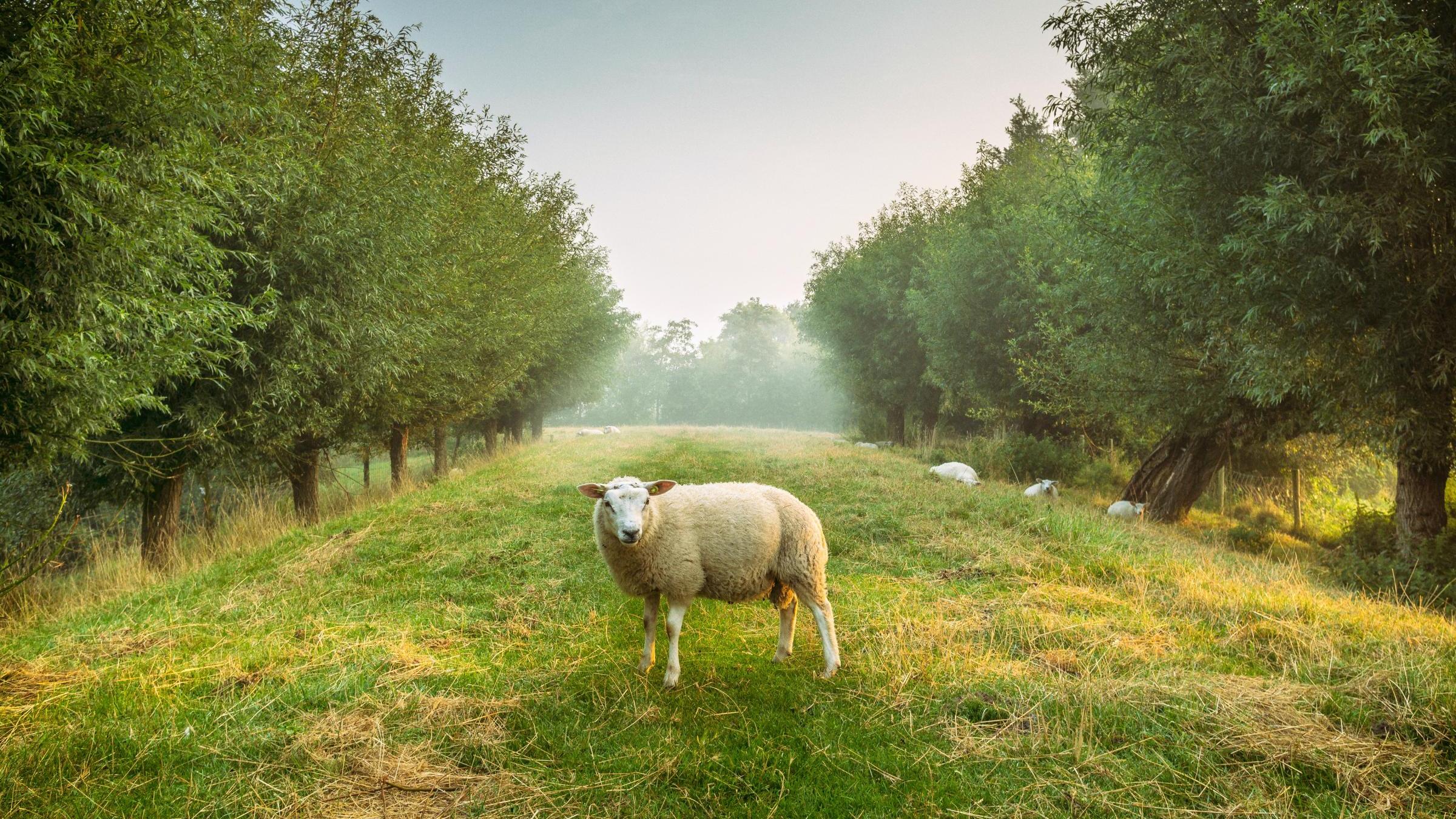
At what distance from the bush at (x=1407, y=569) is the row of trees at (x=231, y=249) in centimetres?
1487

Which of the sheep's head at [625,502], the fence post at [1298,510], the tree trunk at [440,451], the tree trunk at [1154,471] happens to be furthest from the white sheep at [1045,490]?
the tree trunk at [440,451]

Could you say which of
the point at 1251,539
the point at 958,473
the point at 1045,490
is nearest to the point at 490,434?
the point at 958,473

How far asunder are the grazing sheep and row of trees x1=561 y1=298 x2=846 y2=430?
57331mm

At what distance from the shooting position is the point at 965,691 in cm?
441

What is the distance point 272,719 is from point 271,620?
2581mm

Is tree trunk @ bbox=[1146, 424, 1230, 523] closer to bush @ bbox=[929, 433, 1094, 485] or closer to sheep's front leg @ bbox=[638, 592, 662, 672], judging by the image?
bush @ bbox=[929, 433, 1094, 485]

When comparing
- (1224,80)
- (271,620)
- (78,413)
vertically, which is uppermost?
(1224,80)

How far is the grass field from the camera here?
3.38 m

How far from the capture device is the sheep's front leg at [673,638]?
4.71m

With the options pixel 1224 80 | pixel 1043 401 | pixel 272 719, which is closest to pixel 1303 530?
pixel 1043 401

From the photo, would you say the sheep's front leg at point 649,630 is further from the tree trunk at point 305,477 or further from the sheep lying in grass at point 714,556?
the tree trunk at point 305,477

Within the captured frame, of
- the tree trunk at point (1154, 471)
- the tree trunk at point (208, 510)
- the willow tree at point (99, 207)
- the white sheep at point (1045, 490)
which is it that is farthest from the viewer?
the tree trunk at point (1154, 471)

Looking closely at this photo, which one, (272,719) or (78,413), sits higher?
(78,413)

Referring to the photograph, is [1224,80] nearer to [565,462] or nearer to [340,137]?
[340,137]
